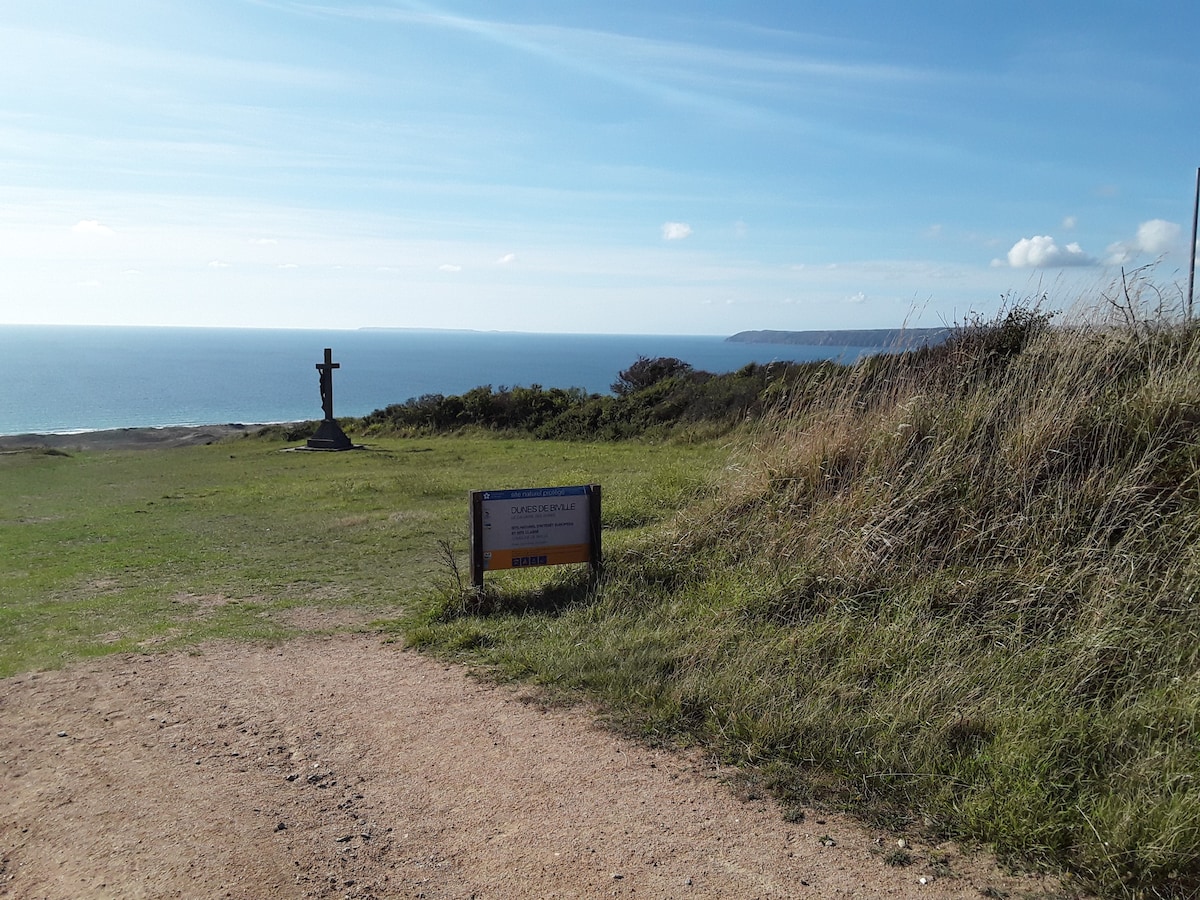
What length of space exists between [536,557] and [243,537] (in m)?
5.64

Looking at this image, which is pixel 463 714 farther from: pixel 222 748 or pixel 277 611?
pixel 277 611

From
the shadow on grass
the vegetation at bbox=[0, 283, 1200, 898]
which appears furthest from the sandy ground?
the shadow on grass

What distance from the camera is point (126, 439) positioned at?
32.0m

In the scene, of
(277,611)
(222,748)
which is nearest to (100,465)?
(277,611)

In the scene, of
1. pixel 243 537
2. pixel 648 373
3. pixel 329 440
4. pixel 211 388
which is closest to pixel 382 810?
pixel 243 537

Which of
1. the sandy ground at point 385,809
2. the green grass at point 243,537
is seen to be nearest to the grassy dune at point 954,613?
the sandy ground at point 385,809

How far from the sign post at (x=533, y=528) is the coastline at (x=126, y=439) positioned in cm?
2556

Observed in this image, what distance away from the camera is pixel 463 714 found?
5102mm

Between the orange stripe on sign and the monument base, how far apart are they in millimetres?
18229

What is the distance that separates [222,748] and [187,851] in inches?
43.1

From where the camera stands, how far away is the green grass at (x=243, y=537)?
730 centimetres

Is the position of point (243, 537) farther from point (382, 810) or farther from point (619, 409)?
point (619, 409)

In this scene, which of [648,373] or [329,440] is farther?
[648,373]

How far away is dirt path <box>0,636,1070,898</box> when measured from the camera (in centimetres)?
346
